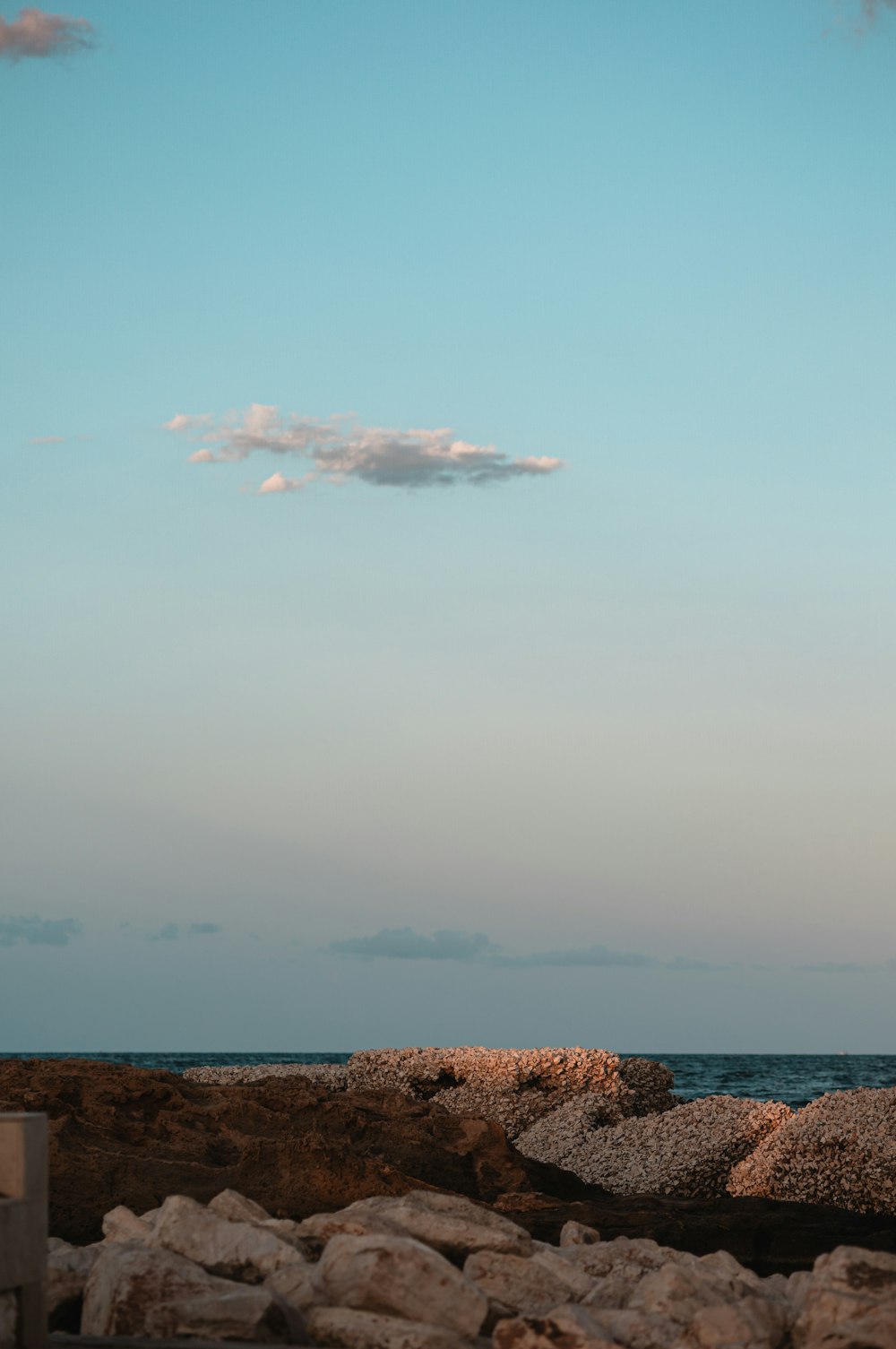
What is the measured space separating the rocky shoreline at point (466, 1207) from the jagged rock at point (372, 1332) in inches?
0.5

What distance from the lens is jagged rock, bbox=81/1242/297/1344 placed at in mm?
6195

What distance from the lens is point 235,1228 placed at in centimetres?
768

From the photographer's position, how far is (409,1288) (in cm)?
647

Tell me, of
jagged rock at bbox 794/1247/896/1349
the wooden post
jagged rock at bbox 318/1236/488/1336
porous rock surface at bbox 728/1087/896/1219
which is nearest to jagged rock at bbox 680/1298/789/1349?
jagged rock at bbox 794/1247/896/1349

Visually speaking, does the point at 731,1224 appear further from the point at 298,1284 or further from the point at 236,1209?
the point at 298,1284

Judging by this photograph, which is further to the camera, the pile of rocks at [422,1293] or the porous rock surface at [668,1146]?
the porous rock surface at [668,1146]

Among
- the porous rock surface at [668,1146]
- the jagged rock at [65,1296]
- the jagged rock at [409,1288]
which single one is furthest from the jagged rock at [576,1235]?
the porous rock surface at [668,1146]

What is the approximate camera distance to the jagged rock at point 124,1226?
29.3 feet

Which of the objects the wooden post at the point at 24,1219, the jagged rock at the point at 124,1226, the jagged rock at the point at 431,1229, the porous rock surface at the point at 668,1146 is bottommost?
the porous rock surface at the point at 668,1146

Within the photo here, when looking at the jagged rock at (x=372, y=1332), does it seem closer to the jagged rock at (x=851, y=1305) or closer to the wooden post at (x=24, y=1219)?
the wooden post at (x=24, y=1219)

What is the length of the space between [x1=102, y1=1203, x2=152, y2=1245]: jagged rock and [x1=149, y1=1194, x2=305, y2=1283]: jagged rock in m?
1.13

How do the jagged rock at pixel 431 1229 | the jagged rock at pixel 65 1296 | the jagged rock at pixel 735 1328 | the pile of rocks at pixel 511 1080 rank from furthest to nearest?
the pile of rocks at pixel 511 1080 → the jagged rock at pixel 431 1229 → the jagged rock at pixel 65 1296 → the jagged rock at pixel 735 1328

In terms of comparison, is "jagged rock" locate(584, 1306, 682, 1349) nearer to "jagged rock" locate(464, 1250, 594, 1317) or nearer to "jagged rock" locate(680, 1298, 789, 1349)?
"jagged rock" locate(680, 1298, 789, 1349)

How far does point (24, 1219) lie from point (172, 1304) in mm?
1264
